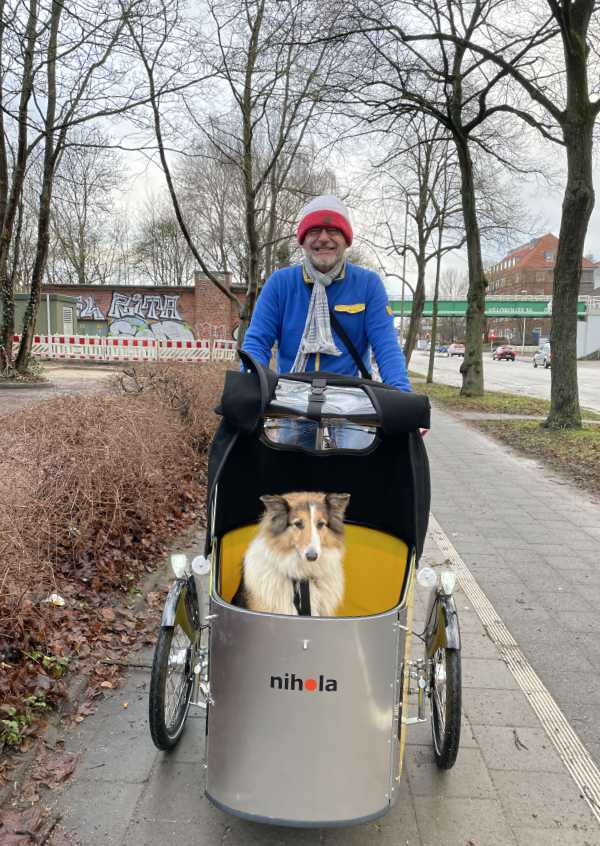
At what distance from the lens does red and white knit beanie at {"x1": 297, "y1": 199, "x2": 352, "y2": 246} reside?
2.89 metres

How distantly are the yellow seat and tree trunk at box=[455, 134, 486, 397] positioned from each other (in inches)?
657

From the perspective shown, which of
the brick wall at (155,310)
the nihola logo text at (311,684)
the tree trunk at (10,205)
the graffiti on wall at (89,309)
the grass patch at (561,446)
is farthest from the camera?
the graffiti on wall at (89,309)

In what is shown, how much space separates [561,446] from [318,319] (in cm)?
855

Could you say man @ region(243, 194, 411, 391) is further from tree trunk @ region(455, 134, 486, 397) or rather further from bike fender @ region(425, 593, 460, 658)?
tree trunk @ region(455, 134, 486, 397)

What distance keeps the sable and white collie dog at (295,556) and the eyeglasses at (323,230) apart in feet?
4.17

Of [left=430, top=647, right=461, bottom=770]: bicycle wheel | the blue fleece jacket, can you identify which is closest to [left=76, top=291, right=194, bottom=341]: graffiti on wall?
the blue fleece jacket

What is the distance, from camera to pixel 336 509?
7.45ft

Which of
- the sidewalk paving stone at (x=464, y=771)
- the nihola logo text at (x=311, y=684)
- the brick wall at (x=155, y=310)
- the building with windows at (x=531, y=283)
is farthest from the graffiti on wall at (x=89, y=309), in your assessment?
the building with windows at (x=531, y=283)

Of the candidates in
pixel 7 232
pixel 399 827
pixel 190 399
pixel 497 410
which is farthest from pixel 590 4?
pixel 399 827

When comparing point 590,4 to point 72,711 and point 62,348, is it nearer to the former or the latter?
point 72,711

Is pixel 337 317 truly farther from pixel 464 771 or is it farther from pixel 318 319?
pixel 464 771

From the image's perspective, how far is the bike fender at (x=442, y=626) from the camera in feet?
7.91

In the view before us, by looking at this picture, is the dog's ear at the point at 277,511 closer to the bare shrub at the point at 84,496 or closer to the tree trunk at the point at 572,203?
the bare shrub at the point at 84,496

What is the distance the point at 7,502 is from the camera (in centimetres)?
363
